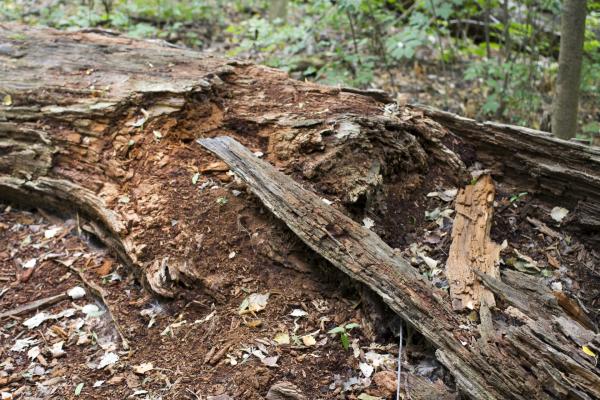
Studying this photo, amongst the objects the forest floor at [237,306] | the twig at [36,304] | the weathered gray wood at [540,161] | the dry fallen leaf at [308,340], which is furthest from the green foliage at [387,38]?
the twig at [36,304]

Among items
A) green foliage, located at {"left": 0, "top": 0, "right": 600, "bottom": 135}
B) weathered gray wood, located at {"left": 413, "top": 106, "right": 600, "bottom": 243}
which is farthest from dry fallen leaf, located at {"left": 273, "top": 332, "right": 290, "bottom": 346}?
green foliage, located at {"left": 0, "top": 0, "right": 600, "bottom": 135}

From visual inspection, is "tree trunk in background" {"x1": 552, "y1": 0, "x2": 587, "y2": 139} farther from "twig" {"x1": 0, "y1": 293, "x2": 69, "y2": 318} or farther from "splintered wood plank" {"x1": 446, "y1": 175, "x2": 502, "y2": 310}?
"twig" {"x1": 0, "y1": 293, "x2": 69, "y2": 318}

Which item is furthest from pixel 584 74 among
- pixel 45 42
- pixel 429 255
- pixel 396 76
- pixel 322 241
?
pixel 45 42

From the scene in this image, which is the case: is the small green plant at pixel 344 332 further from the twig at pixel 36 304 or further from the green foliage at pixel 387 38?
the green foliage at pixel 387 38

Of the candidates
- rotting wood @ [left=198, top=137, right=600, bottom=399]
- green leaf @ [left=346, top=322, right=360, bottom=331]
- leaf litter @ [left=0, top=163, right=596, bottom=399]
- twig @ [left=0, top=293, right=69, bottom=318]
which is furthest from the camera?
twig @ [left=0, top=293, right=69, bottom=318]

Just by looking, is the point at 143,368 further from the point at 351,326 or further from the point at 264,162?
the point at 264,162

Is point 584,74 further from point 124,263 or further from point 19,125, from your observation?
point 19,125

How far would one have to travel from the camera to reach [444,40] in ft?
30.6

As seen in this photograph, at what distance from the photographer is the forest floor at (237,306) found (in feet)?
9.54

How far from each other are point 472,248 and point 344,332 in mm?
1125

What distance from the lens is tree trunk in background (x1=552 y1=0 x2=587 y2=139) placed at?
515 centimetres

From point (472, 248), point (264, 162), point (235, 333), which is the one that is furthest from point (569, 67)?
point (235, 333)

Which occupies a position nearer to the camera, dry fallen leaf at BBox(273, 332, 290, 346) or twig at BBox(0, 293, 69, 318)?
dry fallen leaf at BBox(273, 332, 290, 346)

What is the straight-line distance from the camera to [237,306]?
10.9 ft
